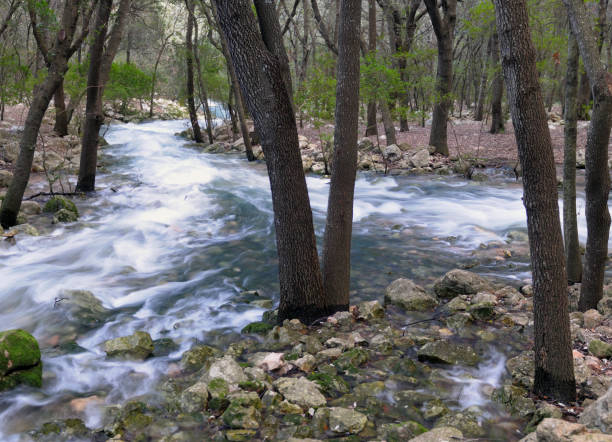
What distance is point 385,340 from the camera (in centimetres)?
437

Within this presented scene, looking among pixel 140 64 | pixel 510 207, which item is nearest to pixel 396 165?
pixel 510 207

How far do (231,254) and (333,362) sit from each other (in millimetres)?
4378

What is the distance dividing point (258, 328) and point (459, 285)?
254 cm

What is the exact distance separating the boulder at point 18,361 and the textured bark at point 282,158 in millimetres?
2228

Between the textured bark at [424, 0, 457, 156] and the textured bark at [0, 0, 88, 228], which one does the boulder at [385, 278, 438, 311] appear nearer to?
the textured bark at [0, 0, 88, 228]

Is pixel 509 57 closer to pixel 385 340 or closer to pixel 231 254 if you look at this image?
pixel 385 340

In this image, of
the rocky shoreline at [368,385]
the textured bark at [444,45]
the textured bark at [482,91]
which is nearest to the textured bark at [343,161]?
the rocky shoreline at [368,385]

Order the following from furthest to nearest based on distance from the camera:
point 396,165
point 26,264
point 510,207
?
point 396,165 → point 510,207 → point 26,264

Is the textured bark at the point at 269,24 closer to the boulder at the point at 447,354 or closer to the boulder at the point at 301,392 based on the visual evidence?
the boulder at the point at 301,392

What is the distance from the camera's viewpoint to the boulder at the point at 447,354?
4.03m

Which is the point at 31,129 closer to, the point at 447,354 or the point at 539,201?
the point at 447,354

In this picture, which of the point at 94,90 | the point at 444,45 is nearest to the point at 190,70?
the point at 94,90

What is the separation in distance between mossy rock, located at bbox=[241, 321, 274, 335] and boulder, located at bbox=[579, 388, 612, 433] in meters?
3.01

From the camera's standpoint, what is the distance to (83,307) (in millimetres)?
5676
